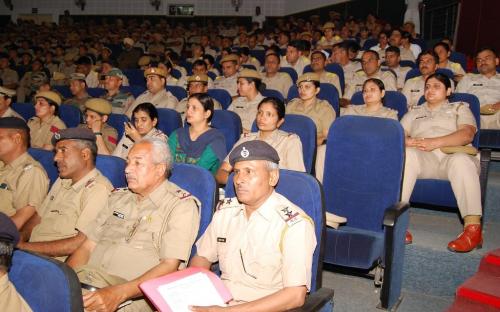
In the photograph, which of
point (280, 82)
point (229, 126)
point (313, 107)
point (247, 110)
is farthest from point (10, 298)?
point (280, 82)

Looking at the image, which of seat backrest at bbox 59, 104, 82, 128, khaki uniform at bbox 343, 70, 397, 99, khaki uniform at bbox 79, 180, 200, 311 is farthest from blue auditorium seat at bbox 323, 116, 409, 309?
seat backrest at bbox 59, 104, 82, 128

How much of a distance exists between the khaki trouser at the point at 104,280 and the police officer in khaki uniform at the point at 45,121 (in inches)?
94.4

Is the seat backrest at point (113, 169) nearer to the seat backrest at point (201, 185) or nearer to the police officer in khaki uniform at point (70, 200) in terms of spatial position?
the police officer in khaki uniform at point (70, 200)

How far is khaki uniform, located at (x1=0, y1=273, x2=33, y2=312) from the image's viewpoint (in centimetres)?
142

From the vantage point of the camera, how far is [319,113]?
161 inches

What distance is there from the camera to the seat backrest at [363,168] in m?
2.69

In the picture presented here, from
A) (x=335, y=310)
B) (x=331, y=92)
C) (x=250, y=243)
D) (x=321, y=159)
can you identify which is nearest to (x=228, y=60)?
(x=331, y=92)

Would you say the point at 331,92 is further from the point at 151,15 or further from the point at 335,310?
the point at 151,15

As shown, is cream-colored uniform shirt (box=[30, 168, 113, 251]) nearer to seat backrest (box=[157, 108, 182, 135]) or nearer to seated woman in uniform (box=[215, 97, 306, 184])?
seated woman in uniform (box=[215, 97, 306, 184])

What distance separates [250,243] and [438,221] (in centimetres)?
178

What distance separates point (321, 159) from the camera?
11.3 ft

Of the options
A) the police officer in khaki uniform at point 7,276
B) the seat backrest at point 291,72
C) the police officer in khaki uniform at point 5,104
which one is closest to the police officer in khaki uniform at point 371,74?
the seat backrest at point 291,72

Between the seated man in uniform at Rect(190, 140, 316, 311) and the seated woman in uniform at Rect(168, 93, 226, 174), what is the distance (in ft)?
4.14

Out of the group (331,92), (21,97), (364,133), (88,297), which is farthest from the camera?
(21,97)
